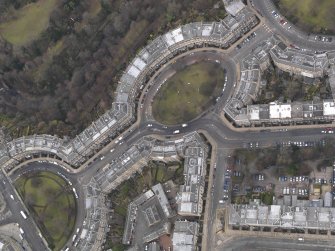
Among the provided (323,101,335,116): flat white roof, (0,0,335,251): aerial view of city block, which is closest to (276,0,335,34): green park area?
(0,0,335,251): aerial view of city block

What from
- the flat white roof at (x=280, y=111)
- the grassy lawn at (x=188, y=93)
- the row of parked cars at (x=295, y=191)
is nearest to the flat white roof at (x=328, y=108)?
the flat white roof at (x=280, y=111)

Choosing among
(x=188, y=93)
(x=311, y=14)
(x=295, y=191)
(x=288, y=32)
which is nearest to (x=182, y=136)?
(x=188, y=93)

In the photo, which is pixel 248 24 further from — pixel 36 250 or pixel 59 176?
pixel 36 250

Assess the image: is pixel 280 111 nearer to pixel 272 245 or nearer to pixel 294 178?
pixel 294 178

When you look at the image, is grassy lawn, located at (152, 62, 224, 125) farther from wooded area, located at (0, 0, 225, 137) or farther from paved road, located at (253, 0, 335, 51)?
paved road, located at (253, 0, 335, 51)

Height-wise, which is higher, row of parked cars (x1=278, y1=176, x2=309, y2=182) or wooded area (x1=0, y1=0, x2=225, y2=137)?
wooded area (x1=0, y1=0, x2=225, y2=137)
